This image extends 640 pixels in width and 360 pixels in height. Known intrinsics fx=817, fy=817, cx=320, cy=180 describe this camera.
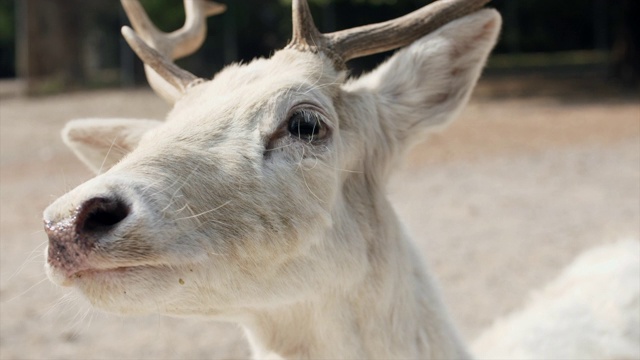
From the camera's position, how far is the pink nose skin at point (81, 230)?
2199mm

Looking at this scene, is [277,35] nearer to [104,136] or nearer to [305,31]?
[104,136]

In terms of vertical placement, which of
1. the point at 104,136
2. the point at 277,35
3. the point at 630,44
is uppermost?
the point at 104,136

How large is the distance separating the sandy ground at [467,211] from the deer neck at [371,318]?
67 centimetres

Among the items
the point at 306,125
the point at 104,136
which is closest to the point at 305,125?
the point at 306,125

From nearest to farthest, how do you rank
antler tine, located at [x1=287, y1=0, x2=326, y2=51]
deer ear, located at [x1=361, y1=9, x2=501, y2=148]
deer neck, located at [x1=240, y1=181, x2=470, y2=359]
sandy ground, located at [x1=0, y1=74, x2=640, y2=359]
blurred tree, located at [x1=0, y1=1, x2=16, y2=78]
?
deer neck, located at [x1=240, y1=181, x2=470, y2=359] < antler tine, located at [x1=287, y1=0, x2=326, y2=51] < deer ear, located at [x1=361, y1=9, x2=501, y2=148] < sandy ground, located at [x1=0, y1=74, x2=640, y2=359] < blurred tree, located at [x1=0, y1=1, x2=16, y2=78]

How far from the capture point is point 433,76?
336 centimetres

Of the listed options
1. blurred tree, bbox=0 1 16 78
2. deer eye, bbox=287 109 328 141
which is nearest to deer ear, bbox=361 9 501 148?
deer eye, bbox=287 109 328 141

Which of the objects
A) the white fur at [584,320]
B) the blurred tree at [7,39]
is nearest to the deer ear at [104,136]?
the white fur at [584,320]

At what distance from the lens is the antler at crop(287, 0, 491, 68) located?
313 centimetres

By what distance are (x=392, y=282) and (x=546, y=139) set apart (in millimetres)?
11064

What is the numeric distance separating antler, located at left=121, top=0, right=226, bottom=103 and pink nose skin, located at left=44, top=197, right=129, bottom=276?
1.14 meters

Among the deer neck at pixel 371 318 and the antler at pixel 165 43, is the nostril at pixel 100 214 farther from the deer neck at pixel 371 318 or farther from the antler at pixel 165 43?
the antler at pixel 165 43

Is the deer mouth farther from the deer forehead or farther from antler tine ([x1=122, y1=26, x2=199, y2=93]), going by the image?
antler tine ([x1=122, y1=26, x2=199, y2=93])

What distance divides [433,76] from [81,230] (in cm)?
170
